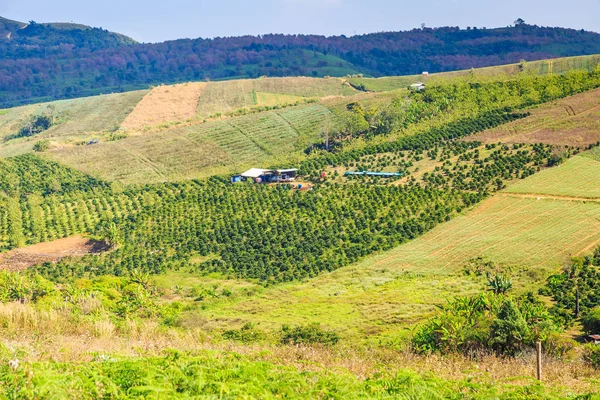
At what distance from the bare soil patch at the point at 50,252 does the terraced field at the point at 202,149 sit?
79.7 feet

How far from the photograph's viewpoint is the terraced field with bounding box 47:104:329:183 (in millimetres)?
102000

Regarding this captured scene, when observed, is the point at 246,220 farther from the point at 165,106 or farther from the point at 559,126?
the point at 165,106

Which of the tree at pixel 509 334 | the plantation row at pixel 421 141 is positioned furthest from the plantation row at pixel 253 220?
the tree at pixel 509 334

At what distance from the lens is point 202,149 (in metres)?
109

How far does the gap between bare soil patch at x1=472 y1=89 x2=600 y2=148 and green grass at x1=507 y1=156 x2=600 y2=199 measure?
6.63 metres

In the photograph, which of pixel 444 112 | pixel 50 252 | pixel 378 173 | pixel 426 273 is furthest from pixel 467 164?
pixel 50 252

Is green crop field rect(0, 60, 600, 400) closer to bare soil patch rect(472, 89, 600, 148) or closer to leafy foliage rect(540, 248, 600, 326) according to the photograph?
leafy foliage rect(540, 248, 600, 326)

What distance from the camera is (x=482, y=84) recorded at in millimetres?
117250

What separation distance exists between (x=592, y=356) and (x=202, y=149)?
86.3m

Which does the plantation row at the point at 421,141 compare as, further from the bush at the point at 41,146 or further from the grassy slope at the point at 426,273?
the bush at the point at 41,146

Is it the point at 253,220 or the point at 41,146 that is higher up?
the point at 41,146

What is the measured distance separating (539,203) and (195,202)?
125ft

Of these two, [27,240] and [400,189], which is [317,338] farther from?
[27,240]

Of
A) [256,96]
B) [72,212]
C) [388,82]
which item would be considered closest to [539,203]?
[72,212]
